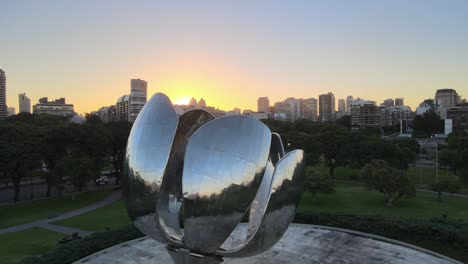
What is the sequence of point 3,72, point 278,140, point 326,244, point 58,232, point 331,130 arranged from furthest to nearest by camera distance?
point 3,72 → point 331,130 → point 58,232 → point 326,244 → point 278,140

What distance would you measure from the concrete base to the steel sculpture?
177 inches

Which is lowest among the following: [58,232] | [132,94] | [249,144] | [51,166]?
[58,232]

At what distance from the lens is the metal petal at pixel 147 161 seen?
11.1m

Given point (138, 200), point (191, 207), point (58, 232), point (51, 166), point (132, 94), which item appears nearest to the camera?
point (191, 207)

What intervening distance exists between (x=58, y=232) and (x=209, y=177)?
19.1 meters

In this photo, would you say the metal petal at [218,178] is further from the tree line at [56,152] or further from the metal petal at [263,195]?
the tree line at [56,152]

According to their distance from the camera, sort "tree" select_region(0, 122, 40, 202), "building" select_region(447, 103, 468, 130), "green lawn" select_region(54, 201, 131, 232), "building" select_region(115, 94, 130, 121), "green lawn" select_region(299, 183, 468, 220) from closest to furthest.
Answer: "green lawn" select_region(54, 201, 131, 232), "green lawn" select_region(299, 183, 468, 220), "tree" select_region(0, 122, 40, 202), "building" select_region(115, 94, 130, 121), "building" select_region(447, 103, 468, 130)

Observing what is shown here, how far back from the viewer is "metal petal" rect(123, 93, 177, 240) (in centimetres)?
1111

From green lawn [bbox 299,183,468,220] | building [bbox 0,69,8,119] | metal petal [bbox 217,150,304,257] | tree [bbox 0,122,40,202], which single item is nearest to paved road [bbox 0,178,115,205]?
tree [bbox 0,122,40,202]

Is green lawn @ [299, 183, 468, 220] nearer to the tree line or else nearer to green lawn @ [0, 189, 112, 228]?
green lawn @ [0, 189, 112, 228]

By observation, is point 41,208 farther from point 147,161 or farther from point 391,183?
point 391,183

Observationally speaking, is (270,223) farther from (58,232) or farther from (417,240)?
(58,232)

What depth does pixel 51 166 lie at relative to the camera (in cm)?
3769

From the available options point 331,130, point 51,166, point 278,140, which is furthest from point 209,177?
point 331,130
